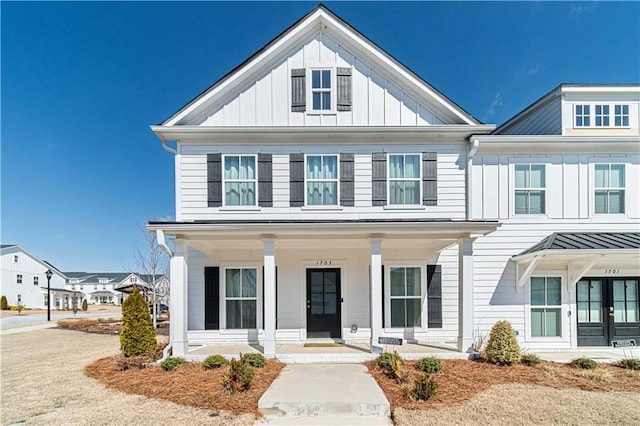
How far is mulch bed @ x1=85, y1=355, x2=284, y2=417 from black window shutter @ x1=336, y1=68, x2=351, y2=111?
6783 millimetres

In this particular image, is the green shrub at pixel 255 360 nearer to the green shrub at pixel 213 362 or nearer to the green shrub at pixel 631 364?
the green shrub at pixel 213 362

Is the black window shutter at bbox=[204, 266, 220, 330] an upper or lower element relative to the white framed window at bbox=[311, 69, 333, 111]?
lower

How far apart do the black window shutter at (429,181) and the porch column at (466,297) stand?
1.61 m

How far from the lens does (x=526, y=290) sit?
900cm

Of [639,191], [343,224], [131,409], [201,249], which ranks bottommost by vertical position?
[131,409]

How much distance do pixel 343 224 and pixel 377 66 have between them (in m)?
4.79

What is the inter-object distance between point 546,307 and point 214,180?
9.68m

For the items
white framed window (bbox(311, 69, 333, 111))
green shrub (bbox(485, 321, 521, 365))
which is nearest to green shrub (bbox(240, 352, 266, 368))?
green shrub (bbox(485, 321, 521, 365))

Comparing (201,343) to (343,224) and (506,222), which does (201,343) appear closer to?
(343,224)

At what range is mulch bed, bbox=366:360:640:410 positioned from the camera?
5.48 metres

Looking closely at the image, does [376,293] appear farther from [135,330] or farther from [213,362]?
[135,330]

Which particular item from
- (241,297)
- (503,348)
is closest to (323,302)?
(241,297)

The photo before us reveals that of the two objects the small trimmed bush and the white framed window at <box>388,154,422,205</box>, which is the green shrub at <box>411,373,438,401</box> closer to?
the small trimmed bush

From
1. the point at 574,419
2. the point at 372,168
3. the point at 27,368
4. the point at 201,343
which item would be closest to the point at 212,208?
the point at 201,343
